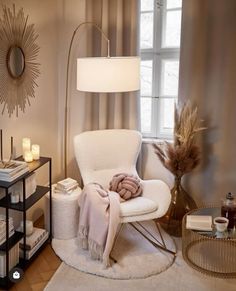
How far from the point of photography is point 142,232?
3.09 meters

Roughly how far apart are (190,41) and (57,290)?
219 centimetres

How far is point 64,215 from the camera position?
291cm

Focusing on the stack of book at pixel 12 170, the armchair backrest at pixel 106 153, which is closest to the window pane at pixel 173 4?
the armchair backrest at pixel 106 153

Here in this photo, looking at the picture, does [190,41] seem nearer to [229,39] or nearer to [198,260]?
[229,39]

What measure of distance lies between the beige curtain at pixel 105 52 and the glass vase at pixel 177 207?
2.28 ft

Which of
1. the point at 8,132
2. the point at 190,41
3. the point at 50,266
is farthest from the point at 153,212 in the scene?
the point at 190,41

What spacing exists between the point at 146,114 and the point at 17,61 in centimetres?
133

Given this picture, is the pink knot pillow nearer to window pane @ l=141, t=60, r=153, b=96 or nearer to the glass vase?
the glass vase

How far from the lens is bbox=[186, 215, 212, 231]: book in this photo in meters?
2.39

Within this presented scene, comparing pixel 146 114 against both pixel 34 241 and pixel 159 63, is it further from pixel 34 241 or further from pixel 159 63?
pixel 34 241

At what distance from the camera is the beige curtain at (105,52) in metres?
3.16

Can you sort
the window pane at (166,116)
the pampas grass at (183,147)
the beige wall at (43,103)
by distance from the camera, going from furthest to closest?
the window pane at (166,116), the pampas grass at (183,147), the beige wall at (43,103)

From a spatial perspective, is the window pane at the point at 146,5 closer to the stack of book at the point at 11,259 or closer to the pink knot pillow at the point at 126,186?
the pink knot pillow at the point at 126,186

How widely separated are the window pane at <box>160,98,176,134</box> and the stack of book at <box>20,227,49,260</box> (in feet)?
4.79
